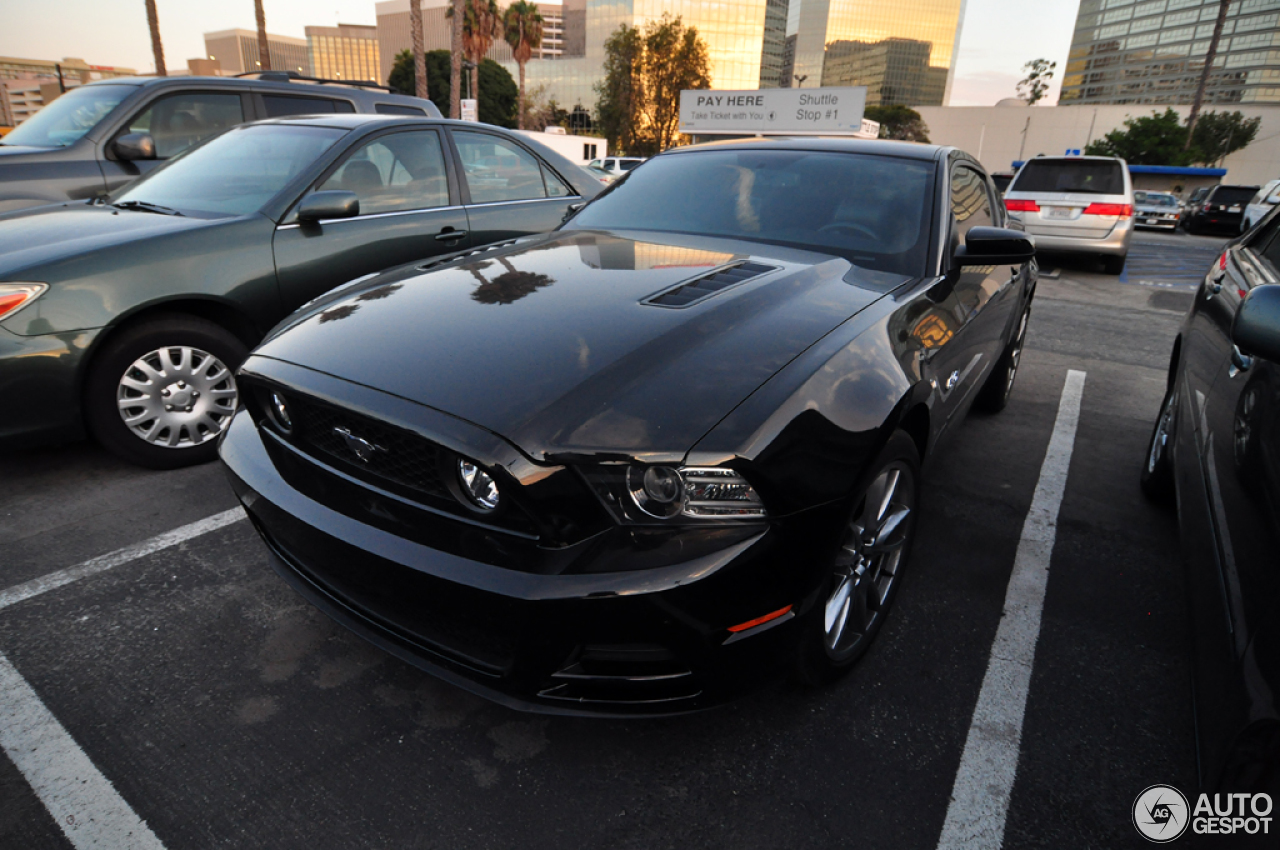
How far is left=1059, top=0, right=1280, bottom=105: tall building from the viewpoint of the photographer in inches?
3826

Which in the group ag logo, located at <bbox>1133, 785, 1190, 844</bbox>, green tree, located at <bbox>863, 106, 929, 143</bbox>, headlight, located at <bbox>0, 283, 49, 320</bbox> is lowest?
ag logo, located at <bbox>1133, 785, 1190, 844</bbox>

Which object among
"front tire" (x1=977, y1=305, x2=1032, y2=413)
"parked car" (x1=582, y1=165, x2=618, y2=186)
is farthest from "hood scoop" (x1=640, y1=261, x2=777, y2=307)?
"front tire" (x1=977, y1=305, x2=1032, y2=413)

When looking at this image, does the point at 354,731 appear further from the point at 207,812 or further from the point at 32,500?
the point at 32,500

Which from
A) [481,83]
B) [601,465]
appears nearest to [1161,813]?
[601,465]

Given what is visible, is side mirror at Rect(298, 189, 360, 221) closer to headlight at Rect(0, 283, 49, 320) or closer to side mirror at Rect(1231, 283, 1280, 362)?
headlight at Rect(0, 283, 49, 320)

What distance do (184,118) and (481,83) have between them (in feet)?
211

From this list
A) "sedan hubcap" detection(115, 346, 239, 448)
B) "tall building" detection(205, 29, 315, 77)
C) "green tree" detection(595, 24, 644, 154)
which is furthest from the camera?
"tall building" detection(205, 29, 315, 77)

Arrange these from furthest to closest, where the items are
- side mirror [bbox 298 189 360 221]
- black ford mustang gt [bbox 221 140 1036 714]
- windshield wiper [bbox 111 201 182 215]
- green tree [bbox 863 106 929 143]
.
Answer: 1. green tree [bbox 863 106 929 143]
2. windshield wiper [bbox 111 201 182 215]
3. side mirror [bbox 298 189 360 221]
4. black ford mustang gt [bbox 221 140 1036 714]

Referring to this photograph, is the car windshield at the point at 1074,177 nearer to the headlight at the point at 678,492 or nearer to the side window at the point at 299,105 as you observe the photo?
the side window at the point at 299,105

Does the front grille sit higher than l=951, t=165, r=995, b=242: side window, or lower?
lower

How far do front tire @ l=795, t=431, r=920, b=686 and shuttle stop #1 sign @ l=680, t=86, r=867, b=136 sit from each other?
4380 cm

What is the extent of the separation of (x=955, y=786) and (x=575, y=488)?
1262 mm

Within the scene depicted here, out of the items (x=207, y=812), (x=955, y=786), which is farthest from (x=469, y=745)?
(x=955, y=786)

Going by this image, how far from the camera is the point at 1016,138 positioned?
78.2 m
